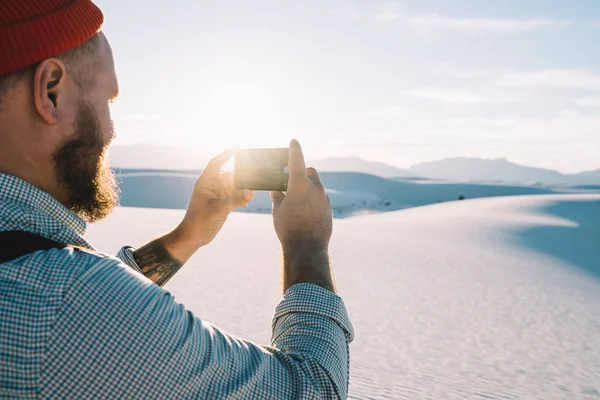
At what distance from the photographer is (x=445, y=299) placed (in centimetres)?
1094

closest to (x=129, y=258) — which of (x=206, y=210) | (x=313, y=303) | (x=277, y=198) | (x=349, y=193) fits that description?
(x=206, y=210)

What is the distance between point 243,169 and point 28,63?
118 centimetres

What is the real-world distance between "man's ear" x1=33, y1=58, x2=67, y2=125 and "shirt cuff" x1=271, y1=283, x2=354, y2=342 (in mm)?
709

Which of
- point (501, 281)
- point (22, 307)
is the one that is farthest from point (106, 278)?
point (501, 281)

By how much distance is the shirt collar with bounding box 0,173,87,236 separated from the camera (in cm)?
109

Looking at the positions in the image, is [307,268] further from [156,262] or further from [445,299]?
[445,299]

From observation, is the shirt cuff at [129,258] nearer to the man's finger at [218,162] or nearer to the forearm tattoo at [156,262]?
the forearm tattoo at [156,262]

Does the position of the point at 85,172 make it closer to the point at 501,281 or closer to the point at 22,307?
the point at 22,307

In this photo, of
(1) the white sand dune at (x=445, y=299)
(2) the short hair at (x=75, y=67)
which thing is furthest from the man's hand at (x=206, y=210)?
(1) the white sand dune at (x=445, y=299)

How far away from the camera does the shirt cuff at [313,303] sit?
4.08ft

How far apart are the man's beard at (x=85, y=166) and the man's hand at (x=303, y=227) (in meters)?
0.50

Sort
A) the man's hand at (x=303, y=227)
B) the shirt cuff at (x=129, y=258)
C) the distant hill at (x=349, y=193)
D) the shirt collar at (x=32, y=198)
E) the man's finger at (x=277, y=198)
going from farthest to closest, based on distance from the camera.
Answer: the distant hill at (x=349, y=193) < the shirt cuff at (x=129, y=258) < the man's finger at (x=277, y=198) < the man's hand at (x=303, y=227) < the shirt collar at (x=32, y=198)

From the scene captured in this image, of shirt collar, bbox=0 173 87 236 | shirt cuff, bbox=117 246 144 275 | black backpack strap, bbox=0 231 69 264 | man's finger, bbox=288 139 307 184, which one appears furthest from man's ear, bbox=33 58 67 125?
shirt cuff, bbox=117 246 144 275

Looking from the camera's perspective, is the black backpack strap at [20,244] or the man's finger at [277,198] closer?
the black backpack strap at [20,244]
